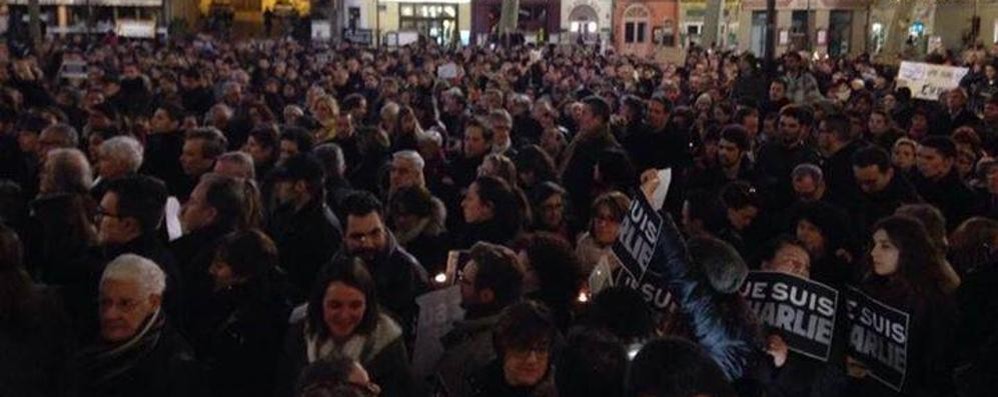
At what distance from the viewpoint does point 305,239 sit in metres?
6.54

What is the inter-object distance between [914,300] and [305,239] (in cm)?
305

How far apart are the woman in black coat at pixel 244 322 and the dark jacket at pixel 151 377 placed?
64 centimetres

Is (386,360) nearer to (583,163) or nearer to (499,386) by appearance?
(499,386)

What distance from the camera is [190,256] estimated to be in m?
5.88

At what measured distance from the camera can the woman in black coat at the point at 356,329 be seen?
4.60 meters

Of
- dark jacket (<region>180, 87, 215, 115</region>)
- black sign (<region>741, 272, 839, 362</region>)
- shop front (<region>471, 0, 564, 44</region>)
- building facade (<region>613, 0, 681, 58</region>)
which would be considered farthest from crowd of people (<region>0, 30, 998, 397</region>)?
shop front (<region>471, 0, 564, 44</region>)

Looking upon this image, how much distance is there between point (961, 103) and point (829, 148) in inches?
166

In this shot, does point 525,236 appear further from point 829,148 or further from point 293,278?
point 829,148

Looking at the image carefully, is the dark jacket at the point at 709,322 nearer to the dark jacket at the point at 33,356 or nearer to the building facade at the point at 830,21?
the dark jacket at the point at 33,356

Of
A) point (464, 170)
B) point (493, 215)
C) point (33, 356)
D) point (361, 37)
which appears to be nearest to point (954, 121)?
point (464, 170)

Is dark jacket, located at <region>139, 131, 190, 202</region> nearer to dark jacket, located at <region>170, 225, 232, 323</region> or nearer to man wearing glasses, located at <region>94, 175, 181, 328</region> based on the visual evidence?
dark jacket, located at <region>170, 225, 232, 323</region>

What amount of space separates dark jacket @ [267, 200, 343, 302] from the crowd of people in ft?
0.05

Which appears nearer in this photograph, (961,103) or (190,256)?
(190,256)

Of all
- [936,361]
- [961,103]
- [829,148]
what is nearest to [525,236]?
[936,361]
